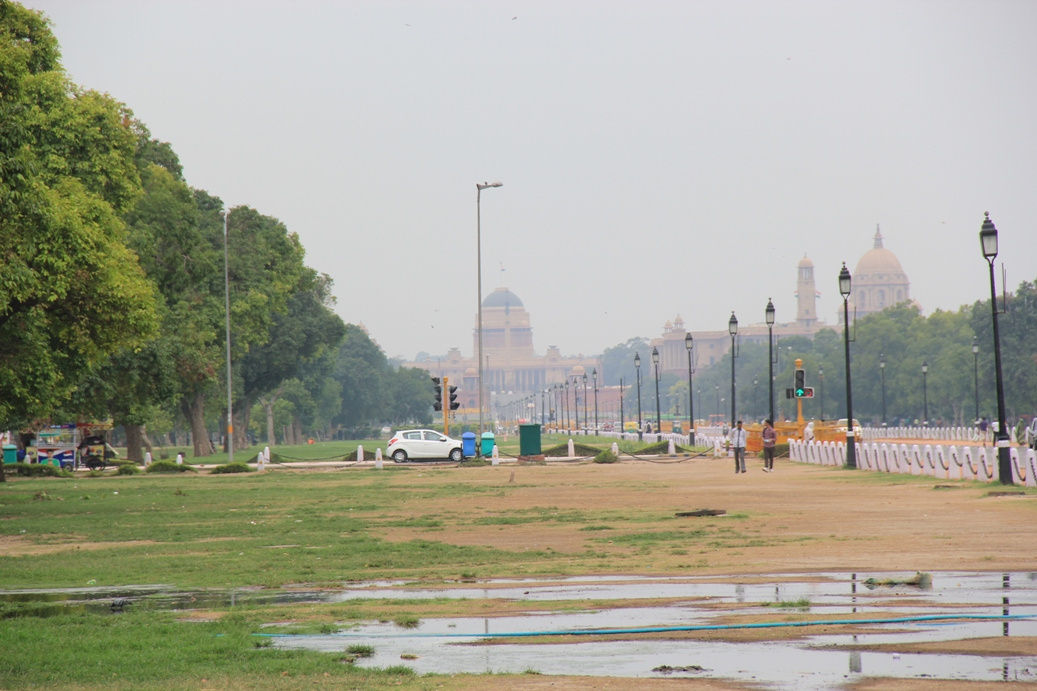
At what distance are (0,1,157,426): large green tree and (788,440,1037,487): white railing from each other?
18.8 meters

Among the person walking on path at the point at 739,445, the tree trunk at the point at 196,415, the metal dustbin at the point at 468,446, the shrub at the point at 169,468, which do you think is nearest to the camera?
the person walking on path at the point at 739,445

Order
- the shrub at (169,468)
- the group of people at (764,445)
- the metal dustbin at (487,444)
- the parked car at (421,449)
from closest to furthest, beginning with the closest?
the group of people at (764,445) < the shrub at (169,468) < the parked car at (421,449) < the metal dustbin at (487,444)

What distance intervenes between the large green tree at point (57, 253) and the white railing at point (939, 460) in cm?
1881

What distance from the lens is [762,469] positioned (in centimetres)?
4388

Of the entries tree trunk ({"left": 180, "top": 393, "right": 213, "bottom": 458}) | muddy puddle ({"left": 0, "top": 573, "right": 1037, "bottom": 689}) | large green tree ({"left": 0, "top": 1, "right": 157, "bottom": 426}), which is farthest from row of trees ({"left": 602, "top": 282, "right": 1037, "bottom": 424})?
muddy puddle ({"left": 0, "top": 573, "right": 1037, "bottom": 689})

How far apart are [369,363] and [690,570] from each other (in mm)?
128180

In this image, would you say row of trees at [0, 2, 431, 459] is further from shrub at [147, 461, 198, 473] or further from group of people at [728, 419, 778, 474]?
group of people at [728, 419, 778, 474]

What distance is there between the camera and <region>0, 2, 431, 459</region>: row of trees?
24.5 meters

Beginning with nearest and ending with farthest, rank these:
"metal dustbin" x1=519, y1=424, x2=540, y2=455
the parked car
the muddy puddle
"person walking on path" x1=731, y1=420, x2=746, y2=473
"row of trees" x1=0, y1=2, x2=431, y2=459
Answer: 1. the muddy puddle
2. "row of trees" x1=0, y1=2, x2=431, y2=459
3. "person walking on path" x1=731, y1=420, x2=746, y2=473
4. "metal dustbin" x1=519, y1=424, x2=540, y2=455
5. the parked car

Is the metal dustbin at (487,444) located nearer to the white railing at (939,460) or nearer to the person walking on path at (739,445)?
the white railing at (939,460)

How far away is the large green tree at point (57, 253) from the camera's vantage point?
23.5m

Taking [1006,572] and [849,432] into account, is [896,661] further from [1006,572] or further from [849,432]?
[849,432]

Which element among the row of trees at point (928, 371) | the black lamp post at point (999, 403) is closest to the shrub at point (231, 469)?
the black lamp post at point (999, 403)

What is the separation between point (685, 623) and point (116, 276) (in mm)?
19832
